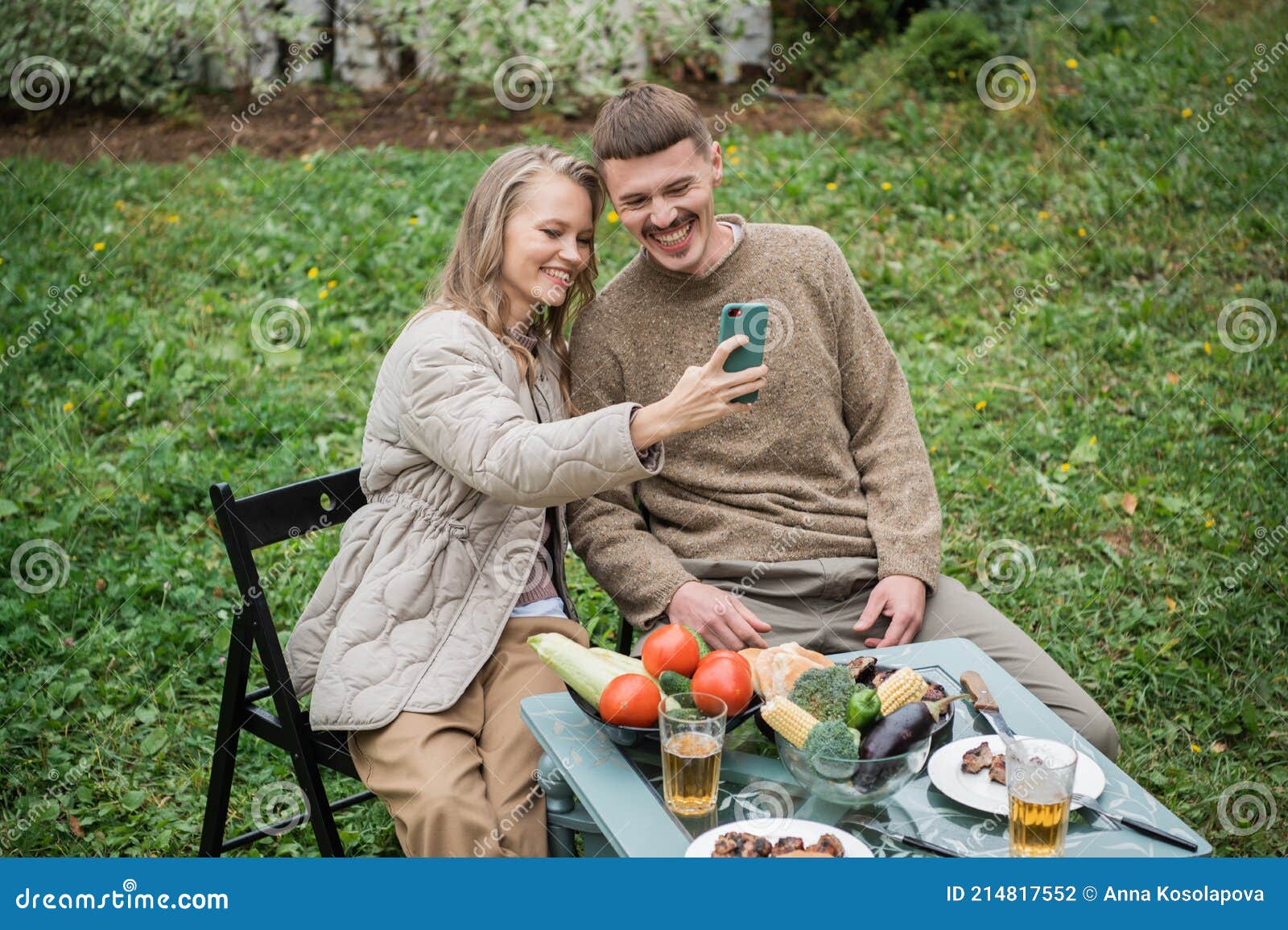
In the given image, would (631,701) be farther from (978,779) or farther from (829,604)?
(829,604)

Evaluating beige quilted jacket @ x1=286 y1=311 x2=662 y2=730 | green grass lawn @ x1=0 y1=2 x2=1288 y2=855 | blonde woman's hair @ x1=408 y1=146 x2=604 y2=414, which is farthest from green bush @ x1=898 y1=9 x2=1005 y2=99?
beige quilted jacket @ x1=286 y1=311 x2=662 y2=730

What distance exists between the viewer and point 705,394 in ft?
7.75

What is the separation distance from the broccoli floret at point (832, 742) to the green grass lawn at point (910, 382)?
5.93ft

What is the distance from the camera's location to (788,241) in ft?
10.4

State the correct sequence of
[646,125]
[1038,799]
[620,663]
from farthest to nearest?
[646,125]
[620,663]
[1038,799]

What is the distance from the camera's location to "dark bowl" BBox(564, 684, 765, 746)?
2145 millimetres

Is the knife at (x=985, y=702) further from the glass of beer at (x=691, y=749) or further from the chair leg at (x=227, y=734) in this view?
the chair leg at (x=227, y=734)

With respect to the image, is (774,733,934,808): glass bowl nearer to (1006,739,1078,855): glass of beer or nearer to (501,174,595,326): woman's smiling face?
(1006,739,1078,855): glass of beer

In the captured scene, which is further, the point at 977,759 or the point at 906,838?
the point at 977,759

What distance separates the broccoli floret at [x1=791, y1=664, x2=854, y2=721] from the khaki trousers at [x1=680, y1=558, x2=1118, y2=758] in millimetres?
809

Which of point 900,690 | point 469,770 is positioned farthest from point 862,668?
point 469,770

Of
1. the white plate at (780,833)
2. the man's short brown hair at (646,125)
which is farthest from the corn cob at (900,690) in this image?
the man's short brown hair at (646,125)

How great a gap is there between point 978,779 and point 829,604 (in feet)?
3.32
